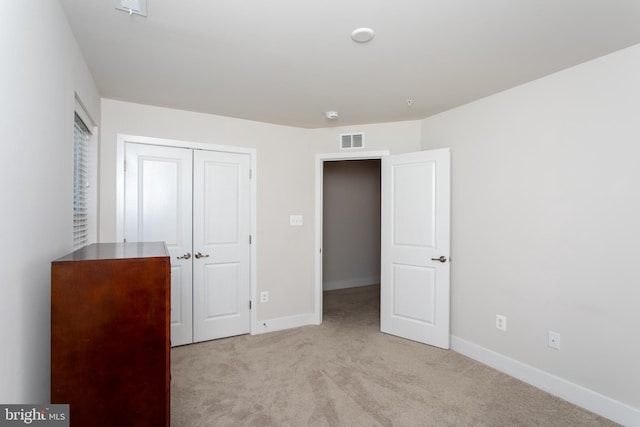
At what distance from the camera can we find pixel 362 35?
1.92 m

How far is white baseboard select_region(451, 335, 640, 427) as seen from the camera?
2096 mm

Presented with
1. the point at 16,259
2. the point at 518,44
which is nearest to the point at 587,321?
the point at 518,44

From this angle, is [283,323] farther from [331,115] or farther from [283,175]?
[331,115]

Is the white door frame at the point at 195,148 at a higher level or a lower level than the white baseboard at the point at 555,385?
higher

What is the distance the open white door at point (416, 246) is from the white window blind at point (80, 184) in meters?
2.90

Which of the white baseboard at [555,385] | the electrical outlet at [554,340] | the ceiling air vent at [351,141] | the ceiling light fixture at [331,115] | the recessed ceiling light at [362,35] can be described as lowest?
the white baseboard at [555,385]

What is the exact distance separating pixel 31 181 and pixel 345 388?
7.71 feet

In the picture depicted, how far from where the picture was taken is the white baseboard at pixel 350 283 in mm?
5812

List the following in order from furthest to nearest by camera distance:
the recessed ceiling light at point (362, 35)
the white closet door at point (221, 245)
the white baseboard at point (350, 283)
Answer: the white baseboard at point (350, 283), the white closet door at point (221, 245), the recessed ceiling light at point (362, 35)

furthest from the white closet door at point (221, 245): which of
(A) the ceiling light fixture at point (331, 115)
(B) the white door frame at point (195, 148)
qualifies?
(A) the ceiling light fixture at point (331, 115)

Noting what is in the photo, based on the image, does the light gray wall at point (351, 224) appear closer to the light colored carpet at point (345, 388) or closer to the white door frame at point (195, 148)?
the white door frame at point (195, 148)

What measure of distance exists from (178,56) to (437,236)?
2772 mm

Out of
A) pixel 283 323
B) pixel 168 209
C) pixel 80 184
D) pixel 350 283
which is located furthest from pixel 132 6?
pixel 350 283

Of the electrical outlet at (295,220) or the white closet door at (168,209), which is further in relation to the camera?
the electrical outlet at (295,220)
